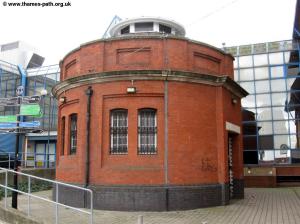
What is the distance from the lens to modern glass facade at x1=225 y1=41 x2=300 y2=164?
1022 inches

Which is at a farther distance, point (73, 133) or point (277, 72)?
point (277, 72)

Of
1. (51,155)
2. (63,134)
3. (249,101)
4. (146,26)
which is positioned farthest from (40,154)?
(146,26)

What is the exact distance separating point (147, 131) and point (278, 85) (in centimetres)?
1508

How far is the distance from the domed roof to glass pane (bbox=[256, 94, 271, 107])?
10.4 metres

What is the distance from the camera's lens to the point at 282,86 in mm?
26469

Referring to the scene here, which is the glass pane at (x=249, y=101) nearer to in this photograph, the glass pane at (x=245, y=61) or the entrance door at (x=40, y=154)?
the glass pane at (x=245, y=61)

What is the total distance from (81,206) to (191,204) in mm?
4107

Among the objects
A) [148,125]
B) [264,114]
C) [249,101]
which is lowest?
[148,125]

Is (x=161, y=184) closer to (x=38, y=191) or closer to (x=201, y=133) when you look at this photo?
(x=201, y=133)

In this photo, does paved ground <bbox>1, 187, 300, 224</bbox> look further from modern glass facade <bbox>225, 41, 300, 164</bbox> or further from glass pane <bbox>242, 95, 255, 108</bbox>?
glass pane <bbox>242, 95, 255, 108</bbox>

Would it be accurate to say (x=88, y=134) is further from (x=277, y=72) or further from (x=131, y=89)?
(x=277, y=72)

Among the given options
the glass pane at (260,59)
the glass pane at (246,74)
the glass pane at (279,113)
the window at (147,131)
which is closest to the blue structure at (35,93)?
the glass pane at (246,74)

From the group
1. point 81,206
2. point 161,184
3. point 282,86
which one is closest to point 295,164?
point 282,86

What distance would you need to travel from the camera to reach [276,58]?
2694 cm
